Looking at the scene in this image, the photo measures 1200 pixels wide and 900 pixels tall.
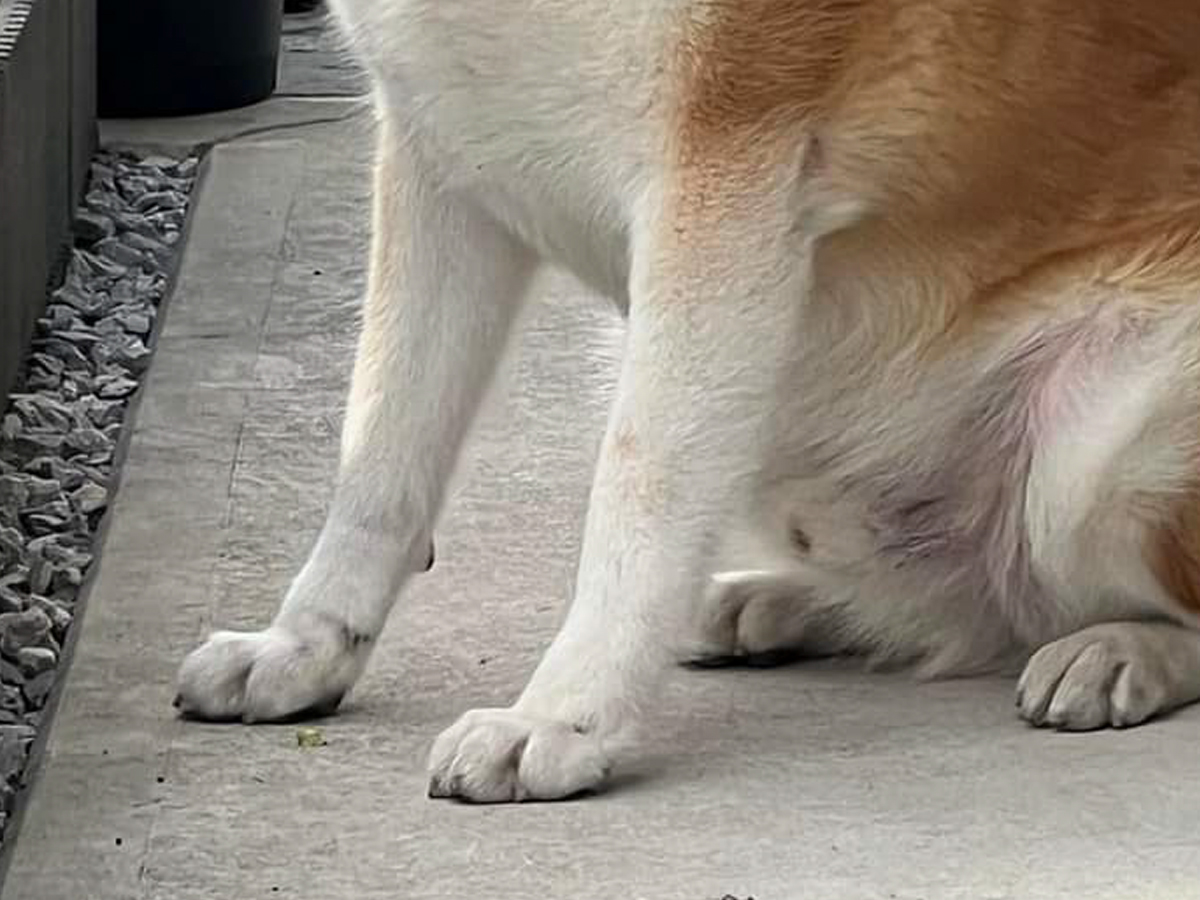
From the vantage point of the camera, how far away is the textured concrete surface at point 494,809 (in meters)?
2.55

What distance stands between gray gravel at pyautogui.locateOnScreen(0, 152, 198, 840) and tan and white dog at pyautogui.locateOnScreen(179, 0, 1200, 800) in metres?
0.36

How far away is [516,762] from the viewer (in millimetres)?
2699

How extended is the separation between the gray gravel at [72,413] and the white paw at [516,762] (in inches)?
17.2

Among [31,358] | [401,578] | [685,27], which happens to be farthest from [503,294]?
[31,358]

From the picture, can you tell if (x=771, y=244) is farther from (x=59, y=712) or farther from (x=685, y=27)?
(x=59, y=712)

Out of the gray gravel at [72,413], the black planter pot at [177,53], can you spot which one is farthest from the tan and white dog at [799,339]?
the black planter pot at [177,53]

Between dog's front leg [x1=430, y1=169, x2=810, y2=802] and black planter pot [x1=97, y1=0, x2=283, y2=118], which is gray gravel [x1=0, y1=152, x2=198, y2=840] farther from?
dog's front leg [x1=430, y1=169, x2=810, y2=802]

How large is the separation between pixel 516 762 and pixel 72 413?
1534mm

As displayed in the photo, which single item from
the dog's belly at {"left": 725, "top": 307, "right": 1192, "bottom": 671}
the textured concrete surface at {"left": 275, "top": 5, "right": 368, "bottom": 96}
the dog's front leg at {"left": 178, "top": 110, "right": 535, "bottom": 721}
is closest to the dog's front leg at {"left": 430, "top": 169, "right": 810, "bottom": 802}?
the dog's belly at {"left": 725, "top": 307, "right": 1192, "bottom": 671}

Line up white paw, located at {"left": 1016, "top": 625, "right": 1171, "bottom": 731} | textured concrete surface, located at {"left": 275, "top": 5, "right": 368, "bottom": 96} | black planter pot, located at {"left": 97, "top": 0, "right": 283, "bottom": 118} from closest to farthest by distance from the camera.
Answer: white paw, located at {"left": 1016, "top": 625, "right": 1171, "bottom": 731} → black planter pot, located at {"left": 97, "top": 0, "right": 283, "bottom": 118} → textured concrete surface, located at {"left": 275, "top": 5, "right": 368, "bottom": 96}

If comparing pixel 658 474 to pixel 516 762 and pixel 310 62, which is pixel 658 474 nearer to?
pixel 516 762

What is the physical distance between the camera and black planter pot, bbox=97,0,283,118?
548 cm

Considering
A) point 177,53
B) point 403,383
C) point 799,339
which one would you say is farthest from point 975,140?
point 177,53

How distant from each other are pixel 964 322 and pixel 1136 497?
0.82ft
